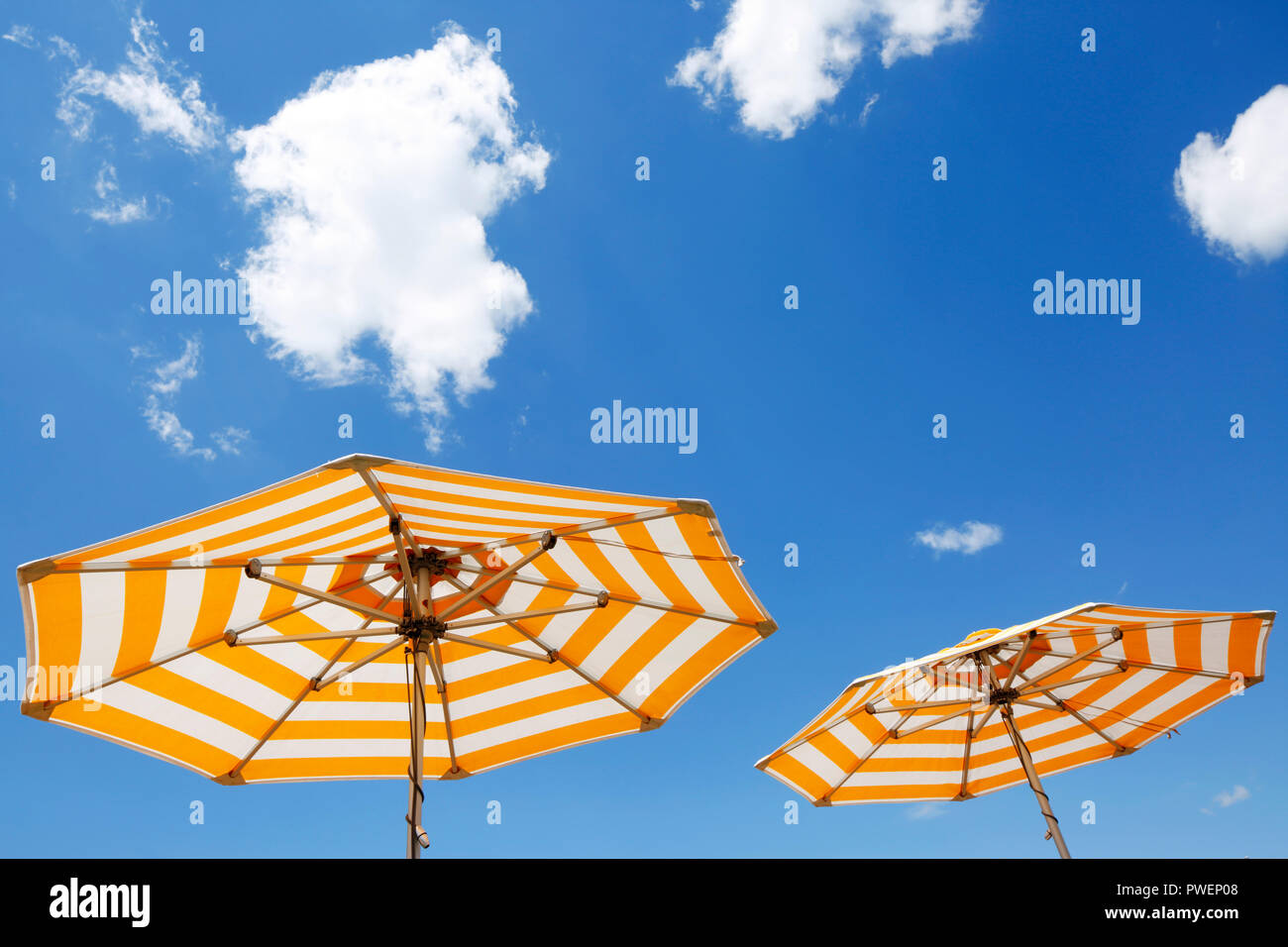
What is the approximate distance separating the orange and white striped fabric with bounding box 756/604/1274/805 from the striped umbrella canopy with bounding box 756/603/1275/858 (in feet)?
0.05

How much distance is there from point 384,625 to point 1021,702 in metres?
7.12

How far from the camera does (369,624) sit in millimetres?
6332

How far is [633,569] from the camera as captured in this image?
6215 millimetres

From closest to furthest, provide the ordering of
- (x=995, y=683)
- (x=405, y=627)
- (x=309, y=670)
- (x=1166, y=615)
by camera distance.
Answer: (x=405, y=627) < (x=309, y=670) < (x=1166, y=615) < (x=995, y=683)

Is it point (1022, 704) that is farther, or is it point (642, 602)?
point (1022, 704)

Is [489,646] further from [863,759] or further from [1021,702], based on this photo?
[1021,702]

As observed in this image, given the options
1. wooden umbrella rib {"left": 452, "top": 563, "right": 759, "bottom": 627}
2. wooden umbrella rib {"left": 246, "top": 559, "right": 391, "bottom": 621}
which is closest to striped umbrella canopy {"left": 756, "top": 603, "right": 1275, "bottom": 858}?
wooden umbrella rib {"left": 452, "top": 563, "right": 759, "bottom": 627}

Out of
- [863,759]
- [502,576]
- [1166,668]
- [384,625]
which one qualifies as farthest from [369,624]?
[1166,668]

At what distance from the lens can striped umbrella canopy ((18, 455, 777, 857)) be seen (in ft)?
15.9
